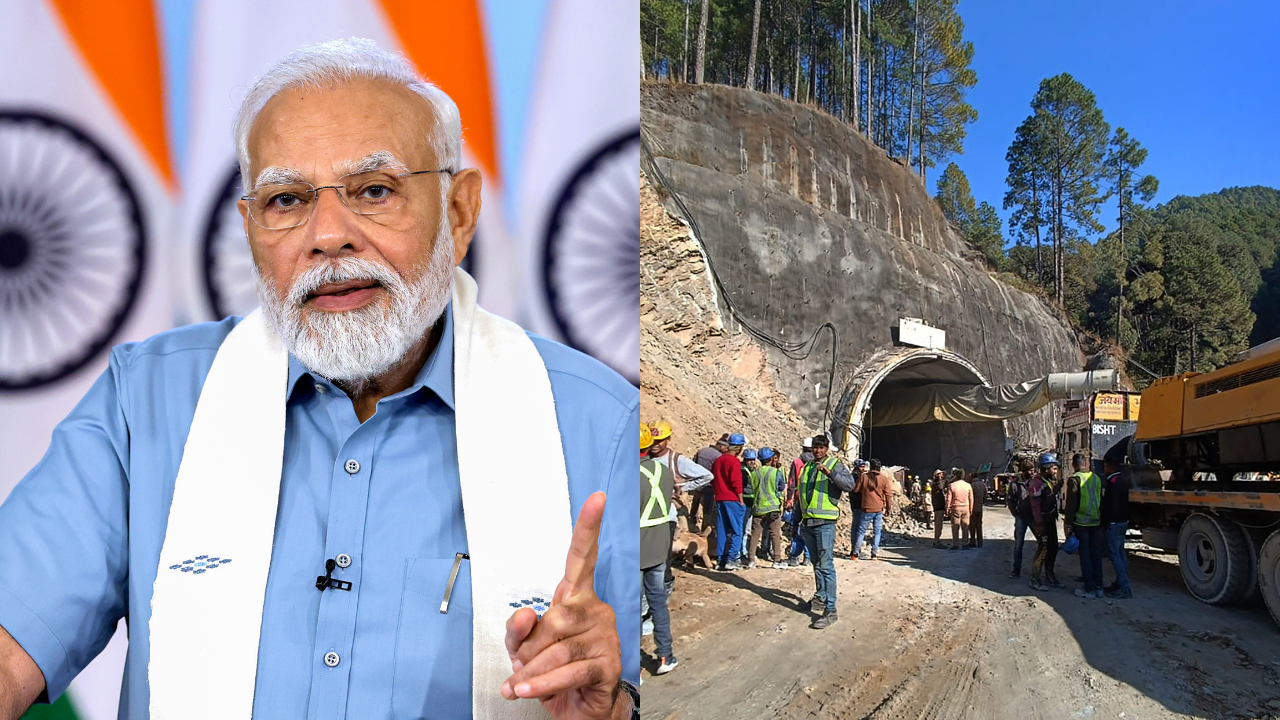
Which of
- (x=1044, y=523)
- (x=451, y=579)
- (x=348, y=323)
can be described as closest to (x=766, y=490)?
(x=1044, y=523)

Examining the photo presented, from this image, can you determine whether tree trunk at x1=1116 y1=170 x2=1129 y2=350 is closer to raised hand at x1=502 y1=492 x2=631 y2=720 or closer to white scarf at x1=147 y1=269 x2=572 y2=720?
white scarf at x1=147 y1=269 x2=572 y2=720

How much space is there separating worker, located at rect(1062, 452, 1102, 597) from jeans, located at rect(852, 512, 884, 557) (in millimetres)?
807

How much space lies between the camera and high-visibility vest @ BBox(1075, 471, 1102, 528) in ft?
8.27

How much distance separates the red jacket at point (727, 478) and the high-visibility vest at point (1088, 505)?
6.31 feet

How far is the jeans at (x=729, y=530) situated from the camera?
4035 millimetres

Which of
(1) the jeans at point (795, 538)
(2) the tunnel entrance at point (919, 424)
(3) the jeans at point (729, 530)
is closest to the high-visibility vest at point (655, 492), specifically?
(3) the jeans at point (729, 530)

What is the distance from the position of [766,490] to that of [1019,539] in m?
1.55

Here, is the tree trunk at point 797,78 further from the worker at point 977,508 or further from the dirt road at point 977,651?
the dirt road at point 977,651

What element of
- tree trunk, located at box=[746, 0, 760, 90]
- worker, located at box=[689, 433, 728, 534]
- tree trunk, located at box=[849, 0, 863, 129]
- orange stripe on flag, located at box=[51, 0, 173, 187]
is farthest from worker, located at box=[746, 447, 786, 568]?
orange stripe on flag, located at box=[51, 0, 173, 187]

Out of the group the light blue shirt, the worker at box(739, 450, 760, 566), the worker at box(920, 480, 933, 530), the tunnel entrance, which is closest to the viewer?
the light blue shirt

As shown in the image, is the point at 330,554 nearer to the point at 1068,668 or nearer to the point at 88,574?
the point at 88,574

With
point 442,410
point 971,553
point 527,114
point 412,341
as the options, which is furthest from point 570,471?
point 971,553

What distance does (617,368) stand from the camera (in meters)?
2.81

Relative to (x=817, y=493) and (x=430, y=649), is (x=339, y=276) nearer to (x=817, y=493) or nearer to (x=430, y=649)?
(x=430, y=649)
